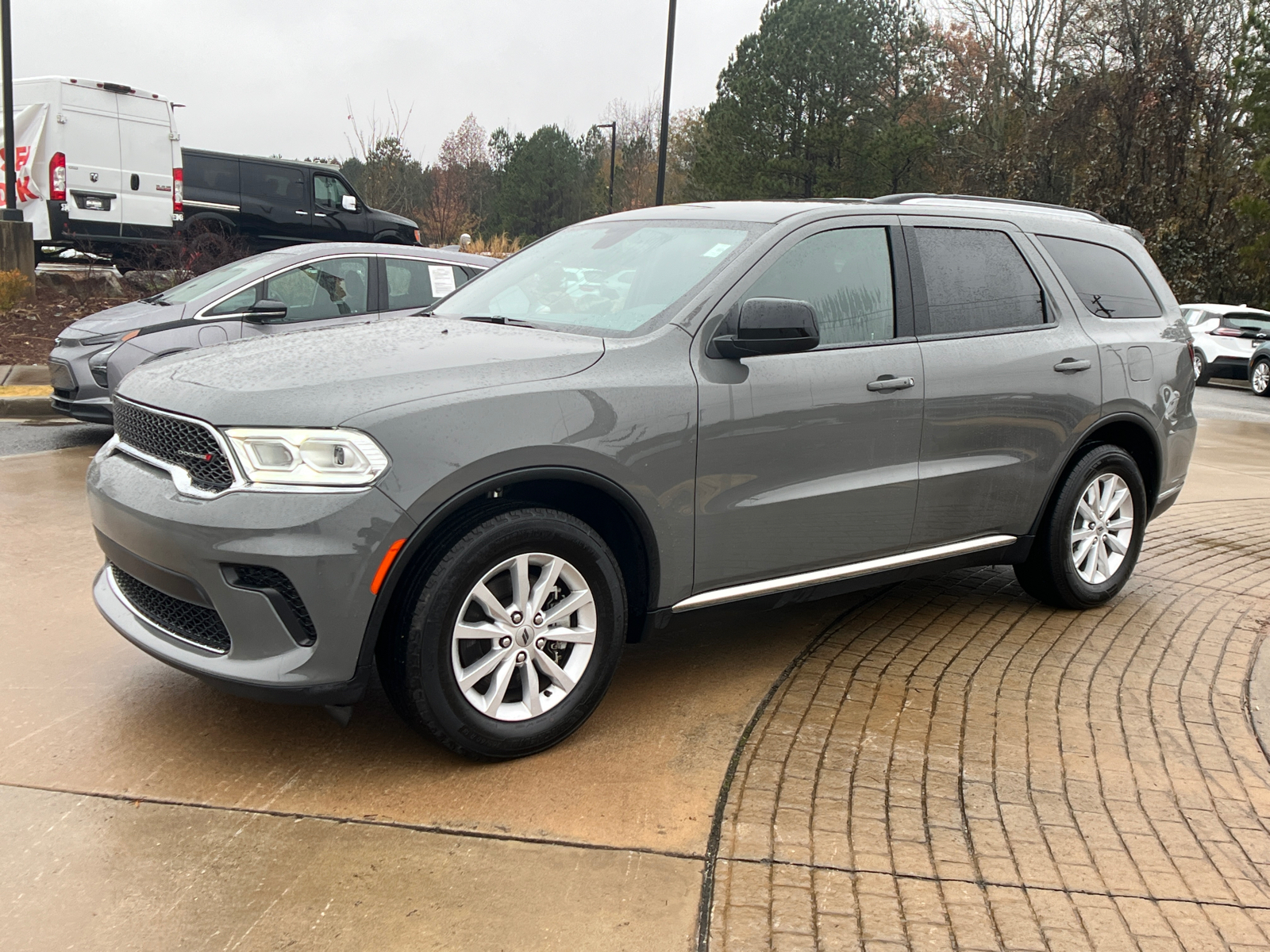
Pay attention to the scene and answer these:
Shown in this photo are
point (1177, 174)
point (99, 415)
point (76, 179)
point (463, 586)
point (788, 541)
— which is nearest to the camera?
point (463, 586)

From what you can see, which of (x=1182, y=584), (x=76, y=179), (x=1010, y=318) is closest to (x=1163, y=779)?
(x=1010, y=318)

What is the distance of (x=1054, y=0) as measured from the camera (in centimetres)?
3853

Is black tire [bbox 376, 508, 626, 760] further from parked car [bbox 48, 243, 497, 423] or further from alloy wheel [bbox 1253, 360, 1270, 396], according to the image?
alloy wheel [bbox 1253, 360, 1270, 396]

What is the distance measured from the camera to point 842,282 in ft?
14.0

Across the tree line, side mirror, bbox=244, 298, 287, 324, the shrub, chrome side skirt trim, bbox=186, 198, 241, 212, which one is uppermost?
the tree line

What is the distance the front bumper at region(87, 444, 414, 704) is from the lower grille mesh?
37 mm

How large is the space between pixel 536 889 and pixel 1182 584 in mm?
4498

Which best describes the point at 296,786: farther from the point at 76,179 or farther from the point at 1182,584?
the point at 76,179

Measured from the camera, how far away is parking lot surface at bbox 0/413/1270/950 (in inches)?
106

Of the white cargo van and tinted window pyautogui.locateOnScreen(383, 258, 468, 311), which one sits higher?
the white cargo van

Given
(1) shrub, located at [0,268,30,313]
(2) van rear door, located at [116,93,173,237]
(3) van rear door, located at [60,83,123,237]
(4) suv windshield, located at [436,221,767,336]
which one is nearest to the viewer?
(4) suv windshield, located at [436,221,767,336]

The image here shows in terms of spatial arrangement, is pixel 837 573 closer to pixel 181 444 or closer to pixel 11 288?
pixel 181 444

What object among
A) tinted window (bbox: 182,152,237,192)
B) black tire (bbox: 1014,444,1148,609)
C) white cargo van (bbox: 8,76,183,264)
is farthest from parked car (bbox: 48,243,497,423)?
tinted window (bbox: 182,152,237,192)

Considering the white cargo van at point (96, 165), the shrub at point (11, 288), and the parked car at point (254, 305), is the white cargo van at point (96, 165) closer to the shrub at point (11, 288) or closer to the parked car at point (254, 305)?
the shrub at point (11, 288)
